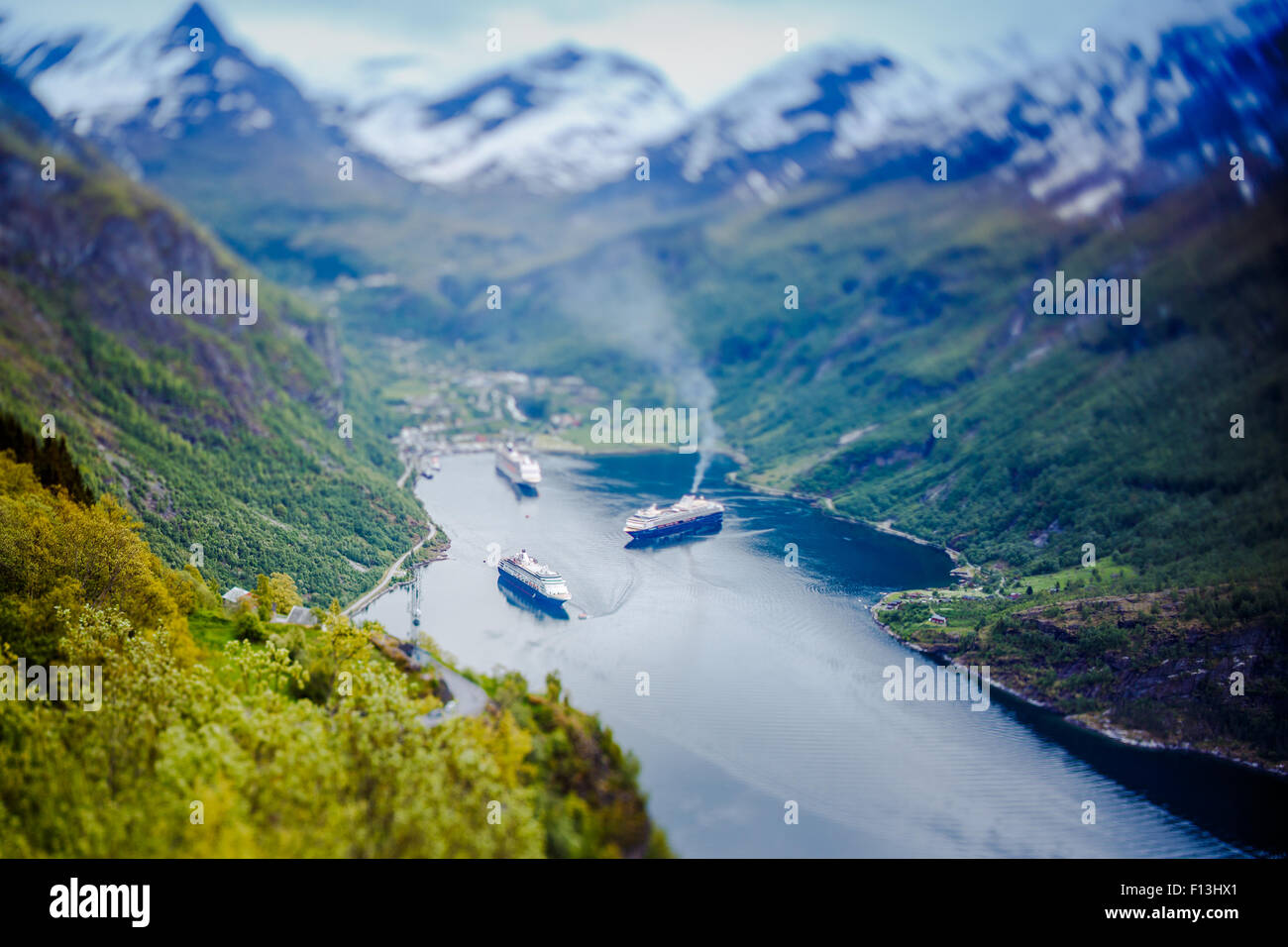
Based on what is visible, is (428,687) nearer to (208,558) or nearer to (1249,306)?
(208,558)

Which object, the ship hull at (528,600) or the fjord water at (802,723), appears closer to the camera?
the fjord water at (802,723)

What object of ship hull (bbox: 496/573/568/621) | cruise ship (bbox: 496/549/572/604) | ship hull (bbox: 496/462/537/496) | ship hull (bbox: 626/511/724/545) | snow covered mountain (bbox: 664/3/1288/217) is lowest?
ship hull (bbox: 496/573/568/621)

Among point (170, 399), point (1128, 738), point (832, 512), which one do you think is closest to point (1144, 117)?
point (832, 512)

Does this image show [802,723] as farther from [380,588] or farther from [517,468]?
[517,468]

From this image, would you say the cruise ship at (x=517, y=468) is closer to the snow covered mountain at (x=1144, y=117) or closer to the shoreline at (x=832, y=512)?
the shoreline at (x=832, y=512)

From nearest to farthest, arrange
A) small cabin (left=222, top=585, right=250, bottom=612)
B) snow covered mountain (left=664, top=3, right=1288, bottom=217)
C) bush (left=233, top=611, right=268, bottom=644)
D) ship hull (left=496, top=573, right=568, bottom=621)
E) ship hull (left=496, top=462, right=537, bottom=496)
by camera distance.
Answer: bush (left=233, top=611, right=268, bottom=644)
small cabin (left=222, top=585, right=250, bottom=612)
ship hull (left=496, top=573, right=568, bottom=621)
ship hull (left=496, top=462, right=537, bottom=496)
snow covered mountain (left=664, top=3, right=1288, bottom=217)

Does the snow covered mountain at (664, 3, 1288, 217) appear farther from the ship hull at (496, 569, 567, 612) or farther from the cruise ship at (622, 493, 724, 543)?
the ship hull at (496, 569, 567, 612)

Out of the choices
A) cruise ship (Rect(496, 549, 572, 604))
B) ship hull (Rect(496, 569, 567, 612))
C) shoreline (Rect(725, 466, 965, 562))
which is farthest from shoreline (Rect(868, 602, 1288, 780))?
cruise ship (Rect(496, 549, 572, 604))

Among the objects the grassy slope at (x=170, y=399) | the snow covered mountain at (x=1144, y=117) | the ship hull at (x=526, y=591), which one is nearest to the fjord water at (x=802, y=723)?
the ship hull at (x=526, y=591)
